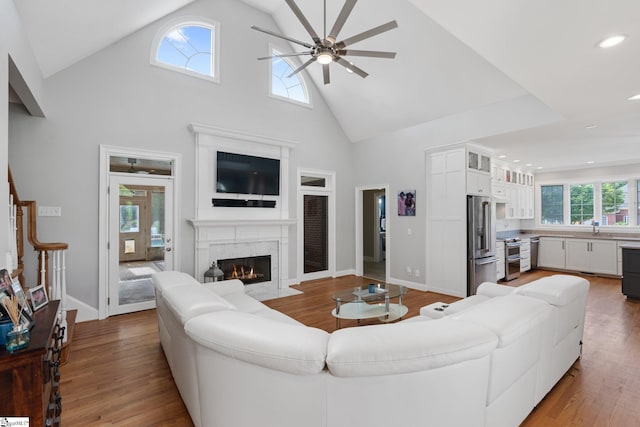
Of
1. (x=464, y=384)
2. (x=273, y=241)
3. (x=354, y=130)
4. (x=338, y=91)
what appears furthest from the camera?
(x=354, y=130)

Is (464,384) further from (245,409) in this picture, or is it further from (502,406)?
(245,409)

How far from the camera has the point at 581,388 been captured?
7.88 ft

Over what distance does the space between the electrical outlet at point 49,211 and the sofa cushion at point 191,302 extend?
8.99ft

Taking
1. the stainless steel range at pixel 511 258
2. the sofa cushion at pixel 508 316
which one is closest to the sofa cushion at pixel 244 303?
the sofa cushion at pixel 508 316

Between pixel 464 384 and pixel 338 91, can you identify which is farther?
pixel 338 91

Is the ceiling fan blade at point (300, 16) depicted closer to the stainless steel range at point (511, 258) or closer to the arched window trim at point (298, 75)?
the arched window trim at point (298, 75)

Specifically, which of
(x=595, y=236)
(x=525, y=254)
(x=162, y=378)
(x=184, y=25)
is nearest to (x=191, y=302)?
(x=162, y=378)

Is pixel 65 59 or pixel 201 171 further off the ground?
→ pixel 65 59

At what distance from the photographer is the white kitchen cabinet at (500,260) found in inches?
237

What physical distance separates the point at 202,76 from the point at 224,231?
248 centimetres

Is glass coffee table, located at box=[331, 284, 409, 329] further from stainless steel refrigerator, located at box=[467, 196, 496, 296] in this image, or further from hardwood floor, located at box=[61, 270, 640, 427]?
stainless steel refrigerator, located at box=[467, 196, 496, 296]

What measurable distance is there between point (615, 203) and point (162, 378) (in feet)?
30.7

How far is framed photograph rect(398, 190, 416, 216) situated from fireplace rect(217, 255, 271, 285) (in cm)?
265

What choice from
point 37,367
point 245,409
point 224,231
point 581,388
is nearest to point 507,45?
point 581,388
